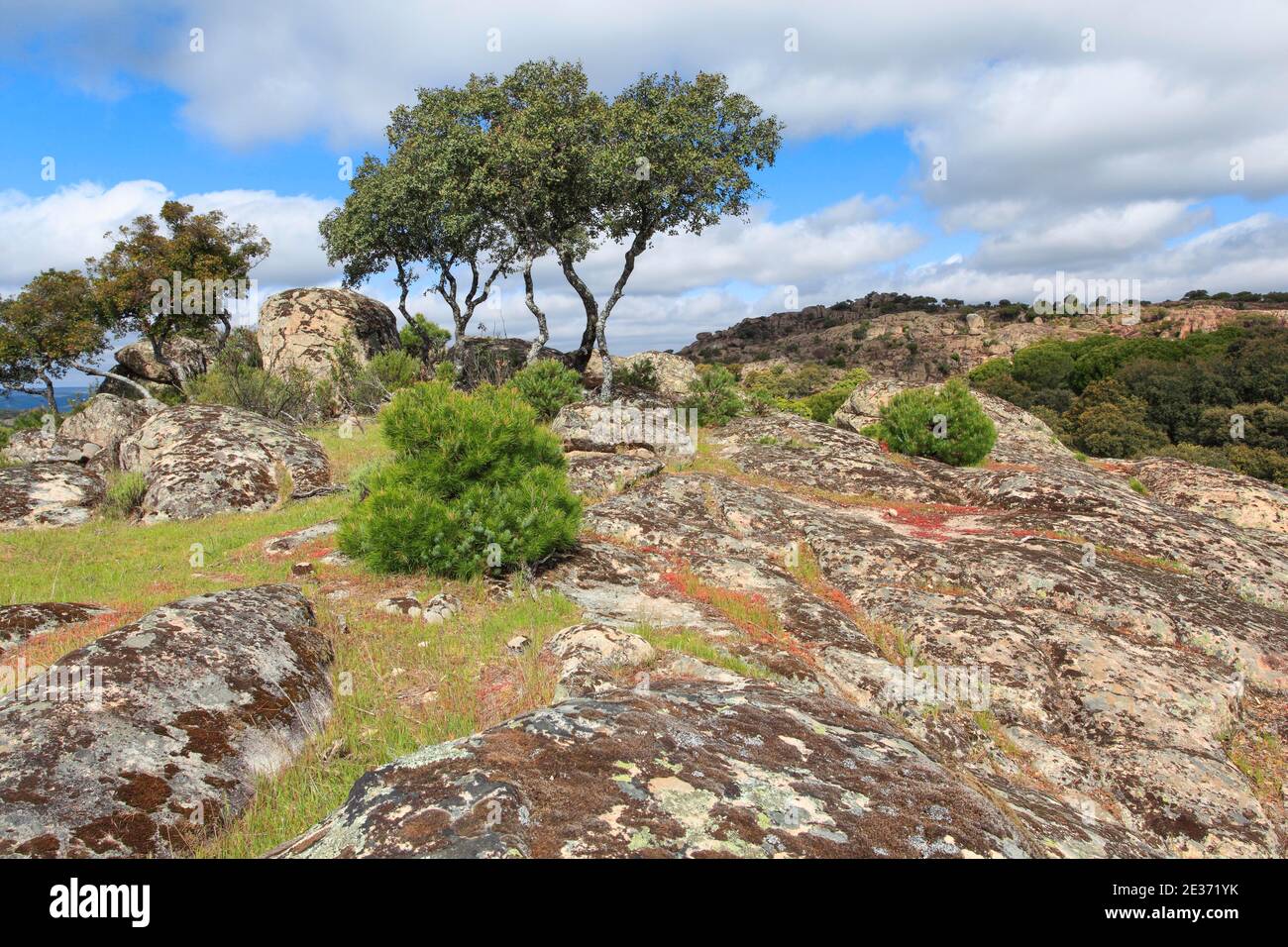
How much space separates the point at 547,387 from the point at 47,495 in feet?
38.1

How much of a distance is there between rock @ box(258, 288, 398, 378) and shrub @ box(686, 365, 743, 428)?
15897 millimetres

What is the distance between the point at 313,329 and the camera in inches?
1163

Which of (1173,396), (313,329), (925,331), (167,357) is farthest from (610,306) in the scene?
(925,331)

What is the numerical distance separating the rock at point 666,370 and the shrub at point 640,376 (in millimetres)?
284

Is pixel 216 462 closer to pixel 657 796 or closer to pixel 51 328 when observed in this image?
pixel 657 796

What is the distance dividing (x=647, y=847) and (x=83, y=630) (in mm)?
6904

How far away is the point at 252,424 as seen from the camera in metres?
15.8

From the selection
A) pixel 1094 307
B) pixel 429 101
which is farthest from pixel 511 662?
pixel 1094 307

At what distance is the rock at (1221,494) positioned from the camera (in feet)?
51.8

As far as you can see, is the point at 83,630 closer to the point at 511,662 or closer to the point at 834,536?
the point at 511,662

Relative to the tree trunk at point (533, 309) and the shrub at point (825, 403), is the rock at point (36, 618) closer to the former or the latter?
the tree trunk at point (533, 309)

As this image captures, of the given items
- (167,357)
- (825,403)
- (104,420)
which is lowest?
(104,420)

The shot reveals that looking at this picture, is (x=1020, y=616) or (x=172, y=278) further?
(x=172, y=278)

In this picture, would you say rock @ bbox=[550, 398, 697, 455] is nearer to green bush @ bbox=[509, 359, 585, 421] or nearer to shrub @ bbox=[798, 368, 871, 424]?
green bush @ bbox=[509, 359, 585, 421]
